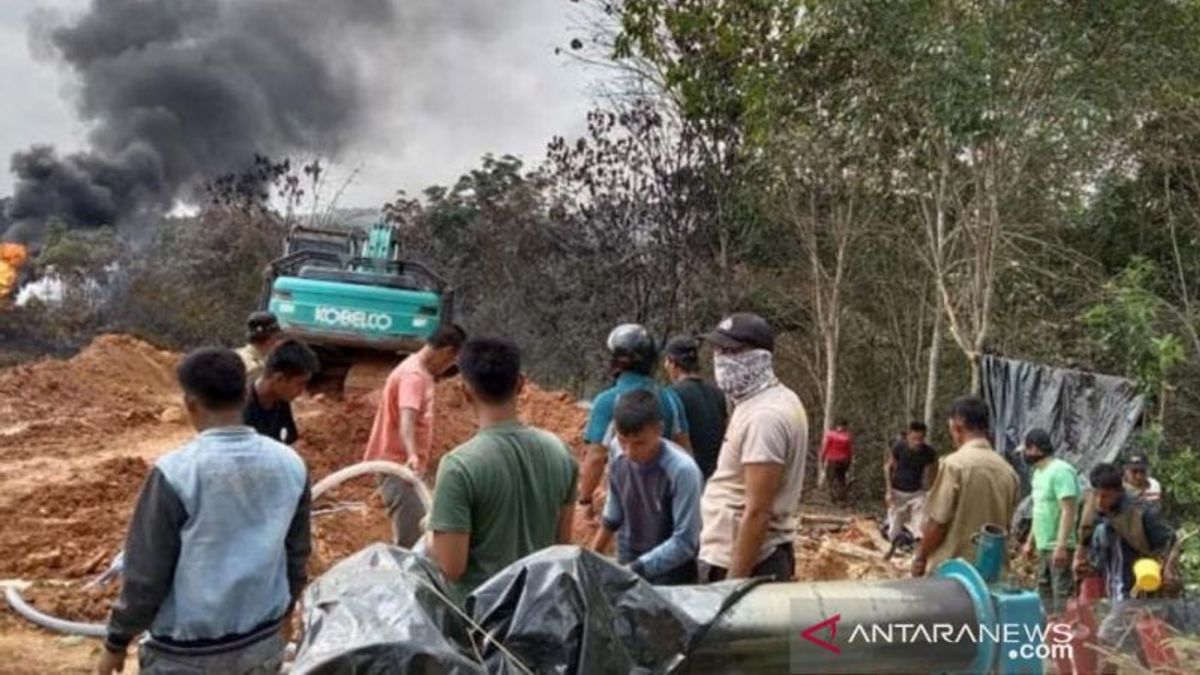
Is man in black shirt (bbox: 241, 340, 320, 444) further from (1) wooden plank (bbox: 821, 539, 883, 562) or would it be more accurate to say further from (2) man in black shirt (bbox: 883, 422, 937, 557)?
(2) man in black shirt (bbox: 883, 422, 937, 557)

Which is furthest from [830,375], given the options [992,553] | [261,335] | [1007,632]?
[1007,632]

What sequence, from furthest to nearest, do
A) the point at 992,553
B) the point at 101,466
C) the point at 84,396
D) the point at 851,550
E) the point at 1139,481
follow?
1. the point at 84,396
2. the point at 851,550
3. the point at 101,466
4. the point at 1139,481
5. the point at 992,553

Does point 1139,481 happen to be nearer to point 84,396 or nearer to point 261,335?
point 261,335

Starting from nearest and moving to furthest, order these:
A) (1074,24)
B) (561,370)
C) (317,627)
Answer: (317,627) < (1074,24) < (561,370)

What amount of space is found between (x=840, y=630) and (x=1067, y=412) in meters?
8.20

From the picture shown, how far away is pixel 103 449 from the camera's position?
11.6 meters

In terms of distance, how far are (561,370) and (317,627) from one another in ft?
53.1

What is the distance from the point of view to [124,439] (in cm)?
1234

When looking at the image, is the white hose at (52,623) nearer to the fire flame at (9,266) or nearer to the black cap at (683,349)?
the black cap at (683,349)

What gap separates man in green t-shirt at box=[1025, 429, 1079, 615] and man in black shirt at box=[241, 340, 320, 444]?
4388mm

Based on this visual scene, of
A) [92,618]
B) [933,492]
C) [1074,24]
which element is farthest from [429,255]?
[933,492]

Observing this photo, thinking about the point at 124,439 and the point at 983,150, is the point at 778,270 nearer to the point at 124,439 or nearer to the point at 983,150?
the point at 983,150

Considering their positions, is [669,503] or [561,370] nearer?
[669,503]

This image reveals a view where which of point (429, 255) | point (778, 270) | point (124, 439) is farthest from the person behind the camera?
point (429, 255)
